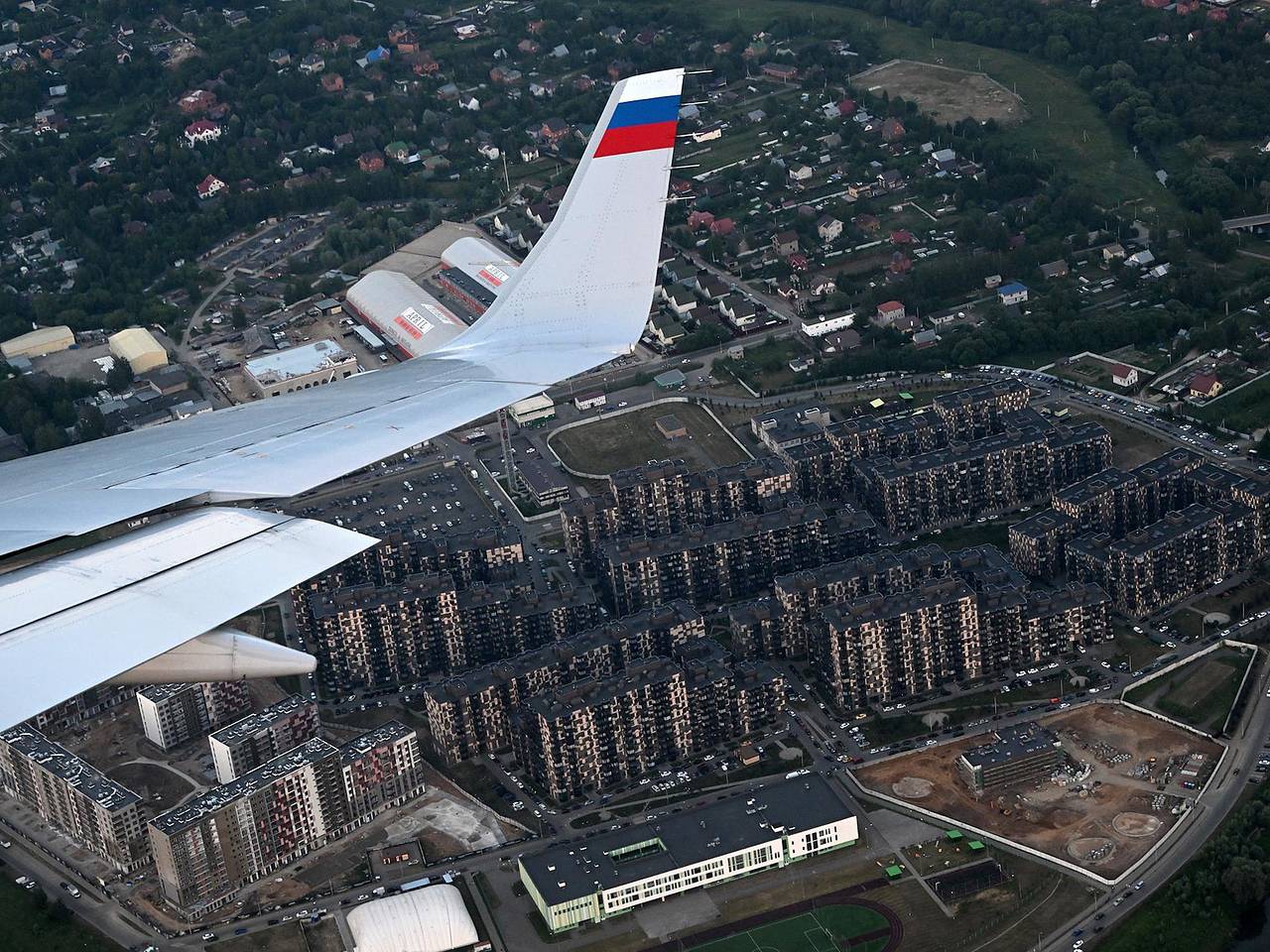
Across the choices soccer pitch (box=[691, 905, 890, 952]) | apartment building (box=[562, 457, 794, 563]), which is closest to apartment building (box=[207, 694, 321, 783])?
apartment building (box=[562, 457, 794, 563])

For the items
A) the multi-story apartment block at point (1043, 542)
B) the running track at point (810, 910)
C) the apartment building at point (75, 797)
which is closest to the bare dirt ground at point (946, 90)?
the multi-story apartment block at point (1043, 542)

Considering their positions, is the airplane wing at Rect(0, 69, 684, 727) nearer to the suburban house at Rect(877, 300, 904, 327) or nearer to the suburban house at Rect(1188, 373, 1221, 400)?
the suburban house at Rect(1188, 373, 1221, 400)


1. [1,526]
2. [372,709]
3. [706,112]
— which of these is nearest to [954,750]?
[372,709]

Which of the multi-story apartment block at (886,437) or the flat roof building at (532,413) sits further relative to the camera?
the flat roof building at (532,413)

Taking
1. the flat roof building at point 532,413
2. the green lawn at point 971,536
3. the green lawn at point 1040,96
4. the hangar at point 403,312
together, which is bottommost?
the green lawn at point 971,536

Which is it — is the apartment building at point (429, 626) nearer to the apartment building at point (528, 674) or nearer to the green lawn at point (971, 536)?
the apartment building at point (528, 674)

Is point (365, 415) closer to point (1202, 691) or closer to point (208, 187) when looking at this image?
point (1202, 691)

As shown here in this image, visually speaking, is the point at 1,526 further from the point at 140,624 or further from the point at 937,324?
the point at 937,324
